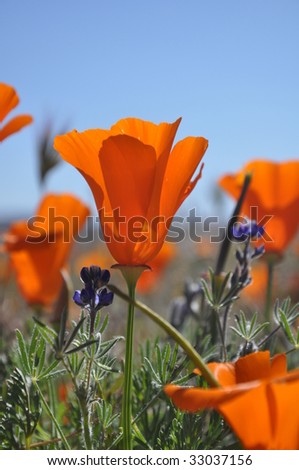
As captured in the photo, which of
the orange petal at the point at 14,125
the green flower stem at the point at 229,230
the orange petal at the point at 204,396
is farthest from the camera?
the green flower stem at the point at 229,230

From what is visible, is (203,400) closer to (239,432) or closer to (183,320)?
(239,432)

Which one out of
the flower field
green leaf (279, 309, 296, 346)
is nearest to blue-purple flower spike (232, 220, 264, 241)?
the flower field

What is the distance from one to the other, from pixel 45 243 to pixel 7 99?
19.5 inches

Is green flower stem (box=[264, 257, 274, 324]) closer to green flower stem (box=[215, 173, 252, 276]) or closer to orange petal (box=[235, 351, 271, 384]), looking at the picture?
green flower stem (box=[215, 173, 252, 276])

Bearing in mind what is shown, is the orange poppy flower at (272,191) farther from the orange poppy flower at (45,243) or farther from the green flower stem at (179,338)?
the green flower stem at (179,338)

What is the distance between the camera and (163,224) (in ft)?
1.75

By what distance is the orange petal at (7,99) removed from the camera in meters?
0.57


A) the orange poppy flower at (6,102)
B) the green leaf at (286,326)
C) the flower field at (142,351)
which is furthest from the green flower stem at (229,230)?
the orange poppy flower at (6,102)

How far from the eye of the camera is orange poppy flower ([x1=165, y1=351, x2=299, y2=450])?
0.38 m

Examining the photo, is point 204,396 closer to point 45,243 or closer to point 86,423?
point 86,423

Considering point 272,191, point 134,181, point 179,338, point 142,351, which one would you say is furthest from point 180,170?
point 272,191

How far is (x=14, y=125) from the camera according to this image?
60cm

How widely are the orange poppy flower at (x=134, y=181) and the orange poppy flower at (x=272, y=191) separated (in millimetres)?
425
